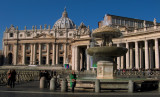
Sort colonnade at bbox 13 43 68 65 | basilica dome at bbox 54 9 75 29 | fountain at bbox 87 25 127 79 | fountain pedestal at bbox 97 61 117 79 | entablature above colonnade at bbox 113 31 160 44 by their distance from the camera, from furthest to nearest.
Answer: basilica dome at bbox 54 9 75 29, colonnade at bbox 13 43 68 65, entablature above colonnade at bbox 113 31 160 44, fountain pedestal at bbox 97 61 117 79, fountain at bbox 87 25 127 79

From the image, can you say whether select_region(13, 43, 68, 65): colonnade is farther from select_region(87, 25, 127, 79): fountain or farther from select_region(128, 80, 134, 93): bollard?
select_region(128, 80, 134, 93): bollard

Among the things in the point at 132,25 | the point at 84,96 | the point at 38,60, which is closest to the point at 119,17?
the point at 132,25

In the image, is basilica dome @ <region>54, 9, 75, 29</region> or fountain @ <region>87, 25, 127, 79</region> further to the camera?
basilica dome @ <region>54, 9, 75, 29</region>

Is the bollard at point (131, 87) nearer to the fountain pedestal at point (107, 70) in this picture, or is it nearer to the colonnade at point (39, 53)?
the fountain pedestal at point (107, 70)

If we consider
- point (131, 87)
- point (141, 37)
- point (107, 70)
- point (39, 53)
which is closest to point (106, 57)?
point (107, 70)

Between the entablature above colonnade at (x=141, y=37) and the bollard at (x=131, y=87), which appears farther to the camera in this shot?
the entablature above colonnade at (x=141, y=37)

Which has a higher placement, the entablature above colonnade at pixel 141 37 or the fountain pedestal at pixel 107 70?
the entablature above colonnade at pixel 141 37

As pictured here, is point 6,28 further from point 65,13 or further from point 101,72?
point 101,72

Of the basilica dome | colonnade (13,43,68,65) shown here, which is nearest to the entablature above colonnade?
colonnade (13,43,68,65)

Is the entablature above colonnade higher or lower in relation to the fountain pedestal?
higher

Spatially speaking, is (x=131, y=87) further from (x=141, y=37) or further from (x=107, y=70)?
(x=141, y=37)

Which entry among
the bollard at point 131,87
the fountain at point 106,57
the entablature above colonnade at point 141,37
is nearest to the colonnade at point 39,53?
the entablature above colonnade at point 141,37

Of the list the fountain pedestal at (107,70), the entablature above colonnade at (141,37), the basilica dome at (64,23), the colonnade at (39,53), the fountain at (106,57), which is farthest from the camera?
the basilica dome at (64,23)

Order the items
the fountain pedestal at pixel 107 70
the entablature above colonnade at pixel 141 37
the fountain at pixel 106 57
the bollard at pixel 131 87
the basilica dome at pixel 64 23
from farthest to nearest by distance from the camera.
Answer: the basilica dome at pixel 64 23
the entablature above colonnade at pixel 141 37
the fountain pedestal at pixel 107 70
the fountain at pixel 106 57
the bollard at pixel 131 87
